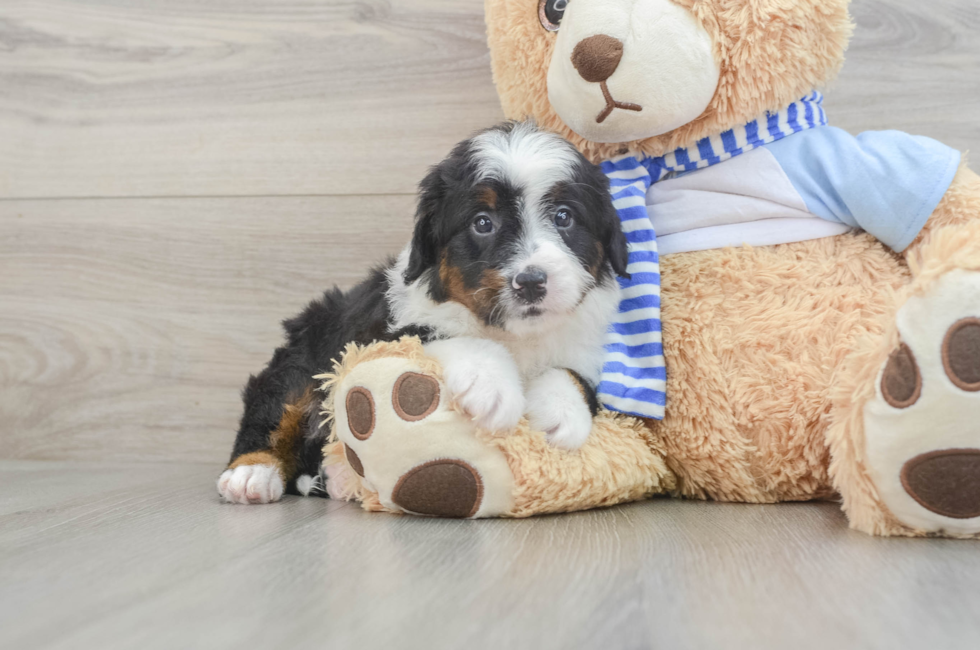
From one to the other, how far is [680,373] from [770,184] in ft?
1.51

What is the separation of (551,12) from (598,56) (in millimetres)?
257

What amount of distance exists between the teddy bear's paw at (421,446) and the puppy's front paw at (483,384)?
Answer: 0.09 ft

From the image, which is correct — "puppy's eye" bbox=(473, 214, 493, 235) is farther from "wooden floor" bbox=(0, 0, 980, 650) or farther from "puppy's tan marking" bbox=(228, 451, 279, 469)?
"puppy's tan marking" bbox=(228, 451, 279, 469)

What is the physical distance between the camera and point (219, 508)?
176cm

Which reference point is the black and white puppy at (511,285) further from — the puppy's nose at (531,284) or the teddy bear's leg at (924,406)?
the teddy bear's leg at (924,406)

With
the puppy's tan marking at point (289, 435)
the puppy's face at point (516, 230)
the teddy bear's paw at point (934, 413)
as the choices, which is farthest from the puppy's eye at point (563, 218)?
the puppy's tan marking at point (289, 435)

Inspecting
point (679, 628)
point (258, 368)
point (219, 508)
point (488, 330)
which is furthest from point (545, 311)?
point (258, 368)

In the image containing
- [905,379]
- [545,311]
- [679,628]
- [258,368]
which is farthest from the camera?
[258,368]

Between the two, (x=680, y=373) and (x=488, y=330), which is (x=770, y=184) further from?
(x=488, y=330)

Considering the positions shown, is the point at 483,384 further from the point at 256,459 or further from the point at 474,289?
the point at 256,459

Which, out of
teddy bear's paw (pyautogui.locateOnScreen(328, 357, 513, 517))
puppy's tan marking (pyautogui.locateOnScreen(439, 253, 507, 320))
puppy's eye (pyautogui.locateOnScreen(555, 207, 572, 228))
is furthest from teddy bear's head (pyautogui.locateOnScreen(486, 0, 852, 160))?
teddy bear's paw (pyautogui.locateOnScreen(328, 357, 513, 517))

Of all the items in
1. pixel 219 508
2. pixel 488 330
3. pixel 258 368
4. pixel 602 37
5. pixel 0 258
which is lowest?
pixel 219 508

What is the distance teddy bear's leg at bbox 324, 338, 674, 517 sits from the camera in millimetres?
1435

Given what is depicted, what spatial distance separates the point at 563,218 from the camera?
1.59 meters
